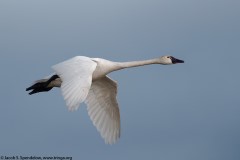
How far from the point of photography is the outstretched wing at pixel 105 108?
84.0ft

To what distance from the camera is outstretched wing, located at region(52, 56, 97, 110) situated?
63.6ft

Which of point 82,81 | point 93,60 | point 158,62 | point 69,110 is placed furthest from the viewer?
point 158,62

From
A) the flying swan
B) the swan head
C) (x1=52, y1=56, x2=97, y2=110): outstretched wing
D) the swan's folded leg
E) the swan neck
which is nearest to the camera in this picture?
(x1=52, y1=56, x2=97, y2=110): outstretched wing

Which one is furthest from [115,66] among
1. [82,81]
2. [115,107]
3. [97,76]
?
[82,81]

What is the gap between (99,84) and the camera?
84.6ft

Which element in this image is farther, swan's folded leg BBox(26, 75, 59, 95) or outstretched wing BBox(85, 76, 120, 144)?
outstretched wing BBox(85, 76, 120, 144)

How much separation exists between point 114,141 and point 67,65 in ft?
15.6

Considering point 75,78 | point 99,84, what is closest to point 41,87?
point 99,84

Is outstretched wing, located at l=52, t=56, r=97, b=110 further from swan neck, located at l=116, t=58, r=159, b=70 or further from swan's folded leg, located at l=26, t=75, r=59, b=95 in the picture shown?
swan's folded leg, located at l=26, t=75, r=59, b=95

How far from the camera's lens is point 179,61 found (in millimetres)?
25828

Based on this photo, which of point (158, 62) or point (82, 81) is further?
point (158, 62)

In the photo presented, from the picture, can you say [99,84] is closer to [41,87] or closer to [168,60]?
[41,87]

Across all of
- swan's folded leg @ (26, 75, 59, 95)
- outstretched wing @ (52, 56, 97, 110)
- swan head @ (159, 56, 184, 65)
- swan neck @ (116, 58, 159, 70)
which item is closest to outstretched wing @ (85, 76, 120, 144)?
swan neck @ (116, 58, 159, 70)

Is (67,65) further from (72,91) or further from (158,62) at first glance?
(158,62)
